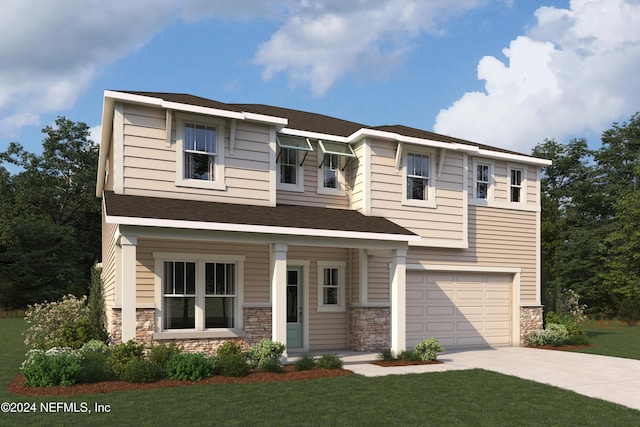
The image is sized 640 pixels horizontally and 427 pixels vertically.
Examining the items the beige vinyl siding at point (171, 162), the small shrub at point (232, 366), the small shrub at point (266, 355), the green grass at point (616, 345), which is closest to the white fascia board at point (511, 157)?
the green grass at point (616, 345)

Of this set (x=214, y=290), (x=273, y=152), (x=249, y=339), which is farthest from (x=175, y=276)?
(x=273, y=152)

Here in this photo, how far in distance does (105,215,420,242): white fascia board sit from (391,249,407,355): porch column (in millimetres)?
597

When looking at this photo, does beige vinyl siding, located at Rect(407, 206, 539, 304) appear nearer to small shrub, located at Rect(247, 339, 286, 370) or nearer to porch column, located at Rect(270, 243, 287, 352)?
porch column, located at Rect(270, 243, 287, 352)

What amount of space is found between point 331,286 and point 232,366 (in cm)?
566

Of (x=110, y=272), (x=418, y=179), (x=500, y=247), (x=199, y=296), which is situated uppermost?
(x=418, y=179)

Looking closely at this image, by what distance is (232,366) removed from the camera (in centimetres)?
1120

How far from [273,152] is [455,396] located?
7993 millimetres

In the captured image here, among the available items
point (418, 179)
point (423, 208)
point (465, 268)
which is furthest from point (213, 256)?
point (465, 268)

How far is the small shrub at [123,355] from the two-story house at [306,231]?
400mm

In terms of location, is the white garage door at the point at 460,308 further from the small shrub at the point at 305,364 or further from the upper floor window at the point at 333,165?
the small shrub at the point at 305,364

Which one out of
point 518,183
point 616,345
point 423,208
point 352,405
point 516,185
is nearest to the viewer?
point 352,405

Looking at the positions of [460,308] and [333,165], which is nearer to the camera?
[333,165]

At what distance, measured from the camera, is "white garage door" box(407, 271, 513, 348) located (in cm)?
1714

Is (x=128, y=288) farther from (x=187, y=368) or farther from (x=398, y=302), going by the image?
(x=398, y=302)
